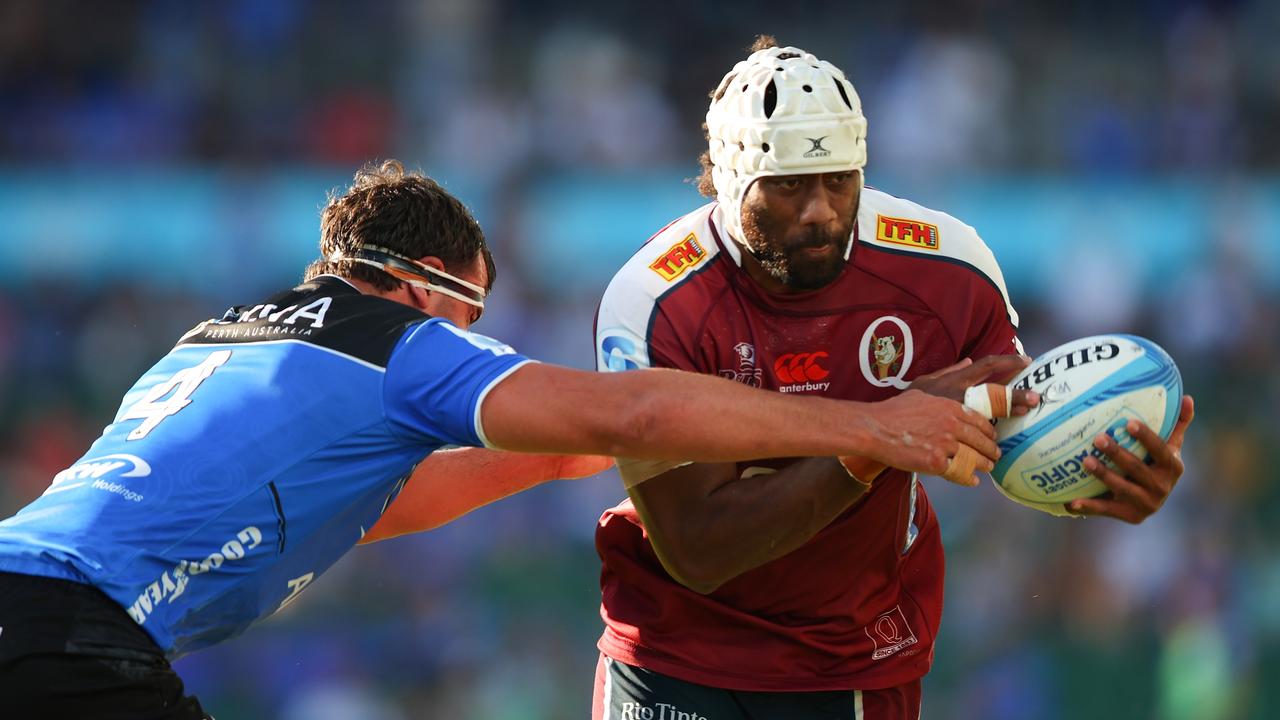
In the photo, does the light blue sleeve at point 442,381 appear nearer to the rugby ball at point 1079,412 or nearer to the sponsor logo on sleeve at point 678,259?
the sponsor logo on sleeve at point 678,259

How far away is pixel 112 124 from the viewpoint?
13.9 meters

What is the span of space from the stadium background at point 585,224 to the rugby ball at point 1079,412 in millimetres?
6936

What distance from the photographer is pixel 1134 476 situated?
4160 mm

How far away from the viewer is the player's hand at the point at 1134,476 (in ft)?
13.5

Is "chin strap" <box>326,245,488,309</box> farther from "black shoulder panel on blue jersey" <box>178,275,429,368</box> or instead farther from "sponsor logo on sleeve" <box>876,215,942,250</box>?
"sponsor logo on sleeve" <box>876,215,942,250</box>

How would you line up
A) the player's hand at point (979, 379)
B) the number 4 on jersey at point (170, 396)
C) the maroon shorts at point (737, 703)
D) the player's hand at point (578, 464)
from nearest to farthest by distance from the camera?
the number 4 on jersey at point (170, 396) < the player's hand at point (979, 379) < the maroon shorts at point (737, 703) < the player's hand at point (578, 464)

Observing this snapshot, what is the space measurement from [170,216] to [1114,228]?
8.25 meters

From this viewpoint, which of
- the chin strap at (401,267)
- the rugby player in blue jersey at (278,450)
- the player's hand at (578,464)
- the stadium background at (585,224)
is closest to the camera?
the rugby player in blue jersey at (278,450)

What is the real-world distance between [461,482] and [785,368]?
124 cm

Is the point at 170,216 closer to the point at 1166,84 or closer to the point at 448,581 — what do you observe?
the point at 448,581

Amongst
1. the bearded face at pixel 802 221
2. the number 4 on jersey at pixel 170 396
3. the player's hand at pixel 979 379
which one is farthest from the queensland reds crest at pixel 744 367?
the number 4 on jersey at pixel 170 396

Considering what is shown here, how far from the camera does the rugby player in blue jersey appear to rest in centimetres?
363

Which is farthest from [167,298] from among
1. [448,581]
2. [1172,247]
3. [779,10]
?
[1172,247]

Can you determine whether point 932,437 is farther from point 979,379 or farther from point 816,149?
point 816,149
